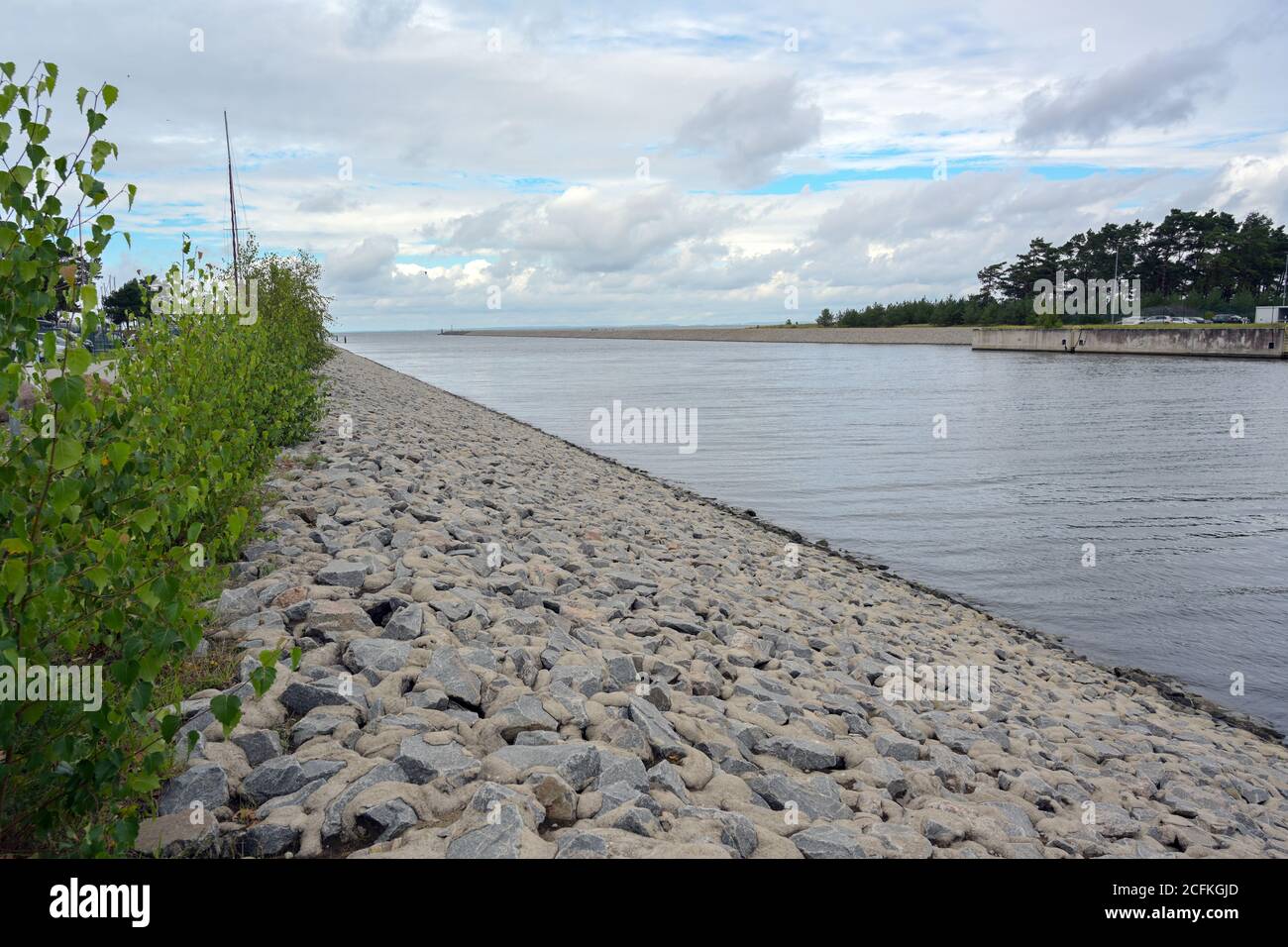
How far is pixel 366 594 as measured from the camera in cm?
681

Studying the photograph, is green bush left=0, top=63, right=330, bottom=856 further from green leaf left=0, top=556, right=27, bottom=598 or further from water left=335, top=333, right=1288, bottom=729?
water left=335, top=333, right=1288, bottom=729

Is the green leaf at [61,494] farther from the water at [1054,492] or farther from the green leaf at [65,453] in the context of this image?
the water at [1054,492]

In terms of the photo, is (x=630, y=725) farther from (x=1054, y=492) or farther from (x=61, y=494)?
(x=1054, y=492)

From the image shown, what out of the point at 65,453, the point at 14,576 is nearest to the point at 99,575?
the point at 14,576

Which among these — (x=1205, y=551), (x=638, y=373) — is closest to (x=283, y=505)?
(x=1205, y=551)

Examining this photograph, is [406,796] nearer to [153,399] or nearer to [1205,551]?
[153,399]

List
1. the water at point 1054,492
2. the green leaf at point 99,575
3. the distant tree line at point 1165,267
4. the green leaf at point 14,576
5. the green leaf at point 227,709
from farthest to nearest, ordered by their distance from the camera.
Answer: the distant tree line at point 1165,267
the water at point 1054,492
the green leaf at point 227,709
the green leaf at point 99,575
the green leaf at point 14,576

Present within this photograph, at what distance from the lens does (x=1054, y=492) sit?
19.6 m

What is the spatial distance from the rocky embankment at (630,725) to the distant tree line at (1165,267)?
102694 mm

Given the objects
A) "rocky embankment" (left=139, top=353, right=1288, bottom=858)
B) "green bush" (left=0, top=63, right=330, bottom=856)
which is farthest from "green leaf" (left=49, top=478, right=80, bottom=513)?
"rocky embankment" (left=139, top=353, right=1288, bottom=858)

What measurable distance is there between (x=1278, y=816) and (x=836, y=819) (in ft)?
13.0

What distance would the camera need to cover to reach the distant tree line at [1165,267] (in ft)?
329

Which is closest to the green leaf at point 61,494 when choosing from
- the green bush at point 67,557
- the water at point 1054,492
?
the green bush at point 67,557

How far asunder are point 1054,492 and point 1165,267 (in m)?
111
